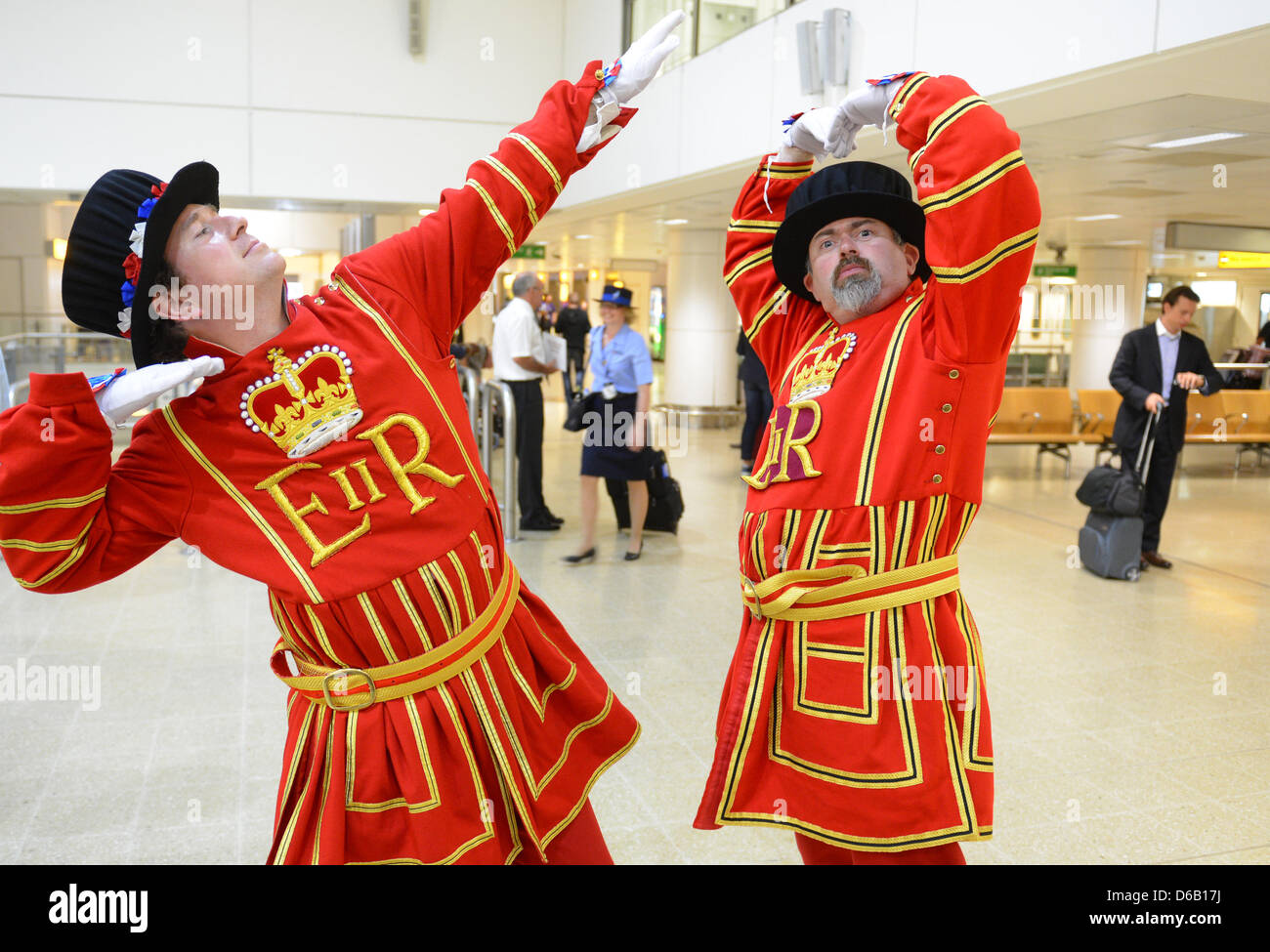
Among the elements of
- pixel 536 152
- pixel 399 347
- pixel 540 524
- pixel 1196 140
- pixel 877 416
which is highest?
pixel 1196 140

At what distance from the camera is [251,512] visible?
1640mm

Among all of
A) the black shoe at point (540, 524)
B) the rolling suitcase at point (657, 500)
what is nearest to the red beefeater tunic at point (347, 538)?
the rolling suitcase at point (657, 500)

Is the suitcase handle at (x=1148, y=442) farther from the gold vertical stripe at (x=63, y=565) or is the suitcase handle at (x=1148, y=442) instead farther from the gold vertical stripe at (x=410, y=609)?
the gold vertical stripe at (x=63, y=565)

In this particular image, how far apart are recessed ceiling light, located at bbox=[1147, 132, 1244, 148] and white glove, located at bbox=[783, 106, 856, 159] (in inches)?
195

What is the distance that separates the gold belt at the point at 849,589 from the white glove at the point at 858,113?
2.67 ft

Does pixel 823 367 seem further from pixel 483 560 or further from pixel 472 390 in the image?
pixel 472 390

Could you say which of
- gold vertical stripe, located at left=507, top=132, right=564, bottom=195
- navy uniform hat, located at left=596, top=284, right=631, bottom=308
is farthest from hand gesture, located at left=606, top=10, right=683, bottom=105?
navy uniform hat, located at left=596, top=284, right=631, bottom=308

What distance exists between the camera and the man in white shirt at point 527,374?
7035 mm

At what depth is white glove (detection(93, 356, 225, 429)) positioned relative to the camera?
1.54m

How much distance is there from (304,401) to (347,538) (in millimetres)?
232

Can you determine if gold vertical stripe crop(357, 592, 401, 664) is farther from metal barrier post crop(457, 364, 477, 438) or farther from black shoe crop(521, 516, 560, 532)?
black shoe crop(521, 516, 560, 532)

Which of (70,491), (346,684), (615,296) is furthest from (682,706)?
(615,296)

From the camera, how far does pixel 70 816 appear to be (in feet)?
10.3
